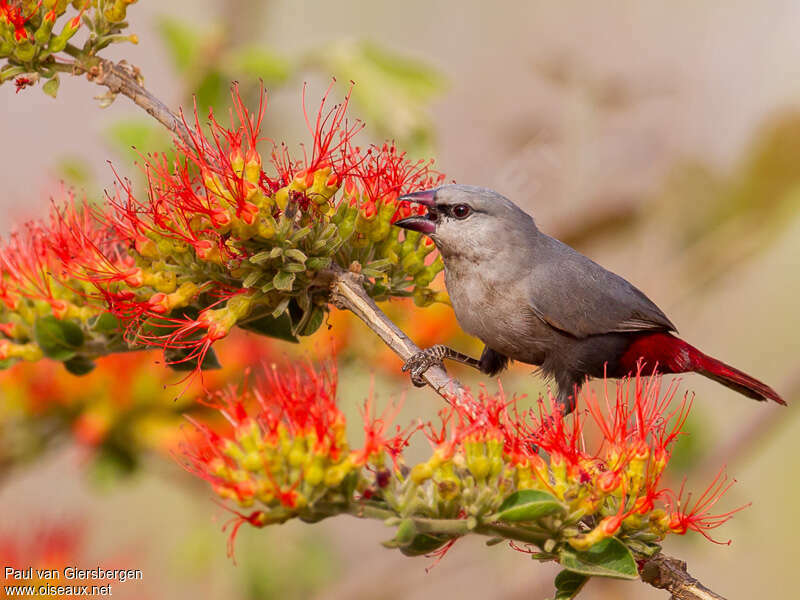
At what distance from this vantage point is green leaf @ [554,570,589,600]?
1.79 meters

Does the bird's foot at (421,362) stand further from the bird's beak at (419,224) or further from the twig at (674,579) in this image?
the twig at (674,579)

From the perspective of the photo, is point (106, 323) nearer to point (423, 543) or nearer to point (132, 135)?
point (423, 543)

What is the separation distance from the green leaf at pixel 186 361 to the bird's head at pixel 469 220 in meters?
0.61

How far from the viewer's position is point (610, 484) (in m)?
1.80

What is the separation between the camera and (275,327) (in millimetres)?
2143

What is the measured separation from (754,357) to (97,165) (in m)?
4.08

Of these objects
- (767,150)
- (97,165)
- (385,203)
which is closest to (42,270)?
(385,203)

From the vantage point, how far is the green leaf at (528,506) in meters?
1.65

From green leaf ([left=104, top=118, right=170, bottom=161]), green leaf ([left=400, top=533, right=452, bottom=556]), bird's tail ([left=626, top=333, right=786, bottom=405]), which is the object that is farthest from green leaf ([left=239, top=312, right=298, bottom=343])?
green leaf ([left=104, top=118, right=170, bottom=161])

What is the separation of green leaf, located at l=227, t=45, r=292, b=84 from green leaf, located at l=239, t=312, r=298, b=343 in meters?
1.34

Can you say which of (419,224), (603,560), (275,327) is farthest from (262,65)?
(603,560)

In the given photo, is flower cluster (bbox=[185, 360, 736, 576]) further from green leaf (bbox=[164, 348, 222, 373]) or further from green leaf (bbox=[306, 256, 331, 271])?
green leaf (bbox=[164, 348, 222, 373])

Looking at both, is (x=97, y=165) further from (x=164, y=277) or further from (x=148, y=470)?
(x=164, y=277)

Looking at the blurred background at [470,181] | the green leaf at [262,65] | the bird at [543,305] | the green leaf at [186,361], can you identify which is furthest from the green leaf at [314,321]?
the green leaf at [262,65]
